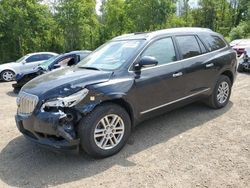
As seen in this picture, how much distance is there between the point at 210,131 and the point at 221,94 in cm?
141

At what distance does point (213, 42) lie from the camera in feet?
19.5

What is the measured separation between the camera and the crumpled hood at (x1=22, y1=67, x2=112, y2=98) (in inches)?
155

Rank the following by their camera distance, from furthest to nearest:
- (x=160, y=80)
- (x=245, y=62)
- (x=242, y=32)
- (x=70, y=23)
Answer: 1. (x=242, y=32)
2. (x=70, y=23)
3. (x=245, y=62)
4. (x=160, y=80)

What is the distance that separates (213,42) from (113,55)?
2330 mm

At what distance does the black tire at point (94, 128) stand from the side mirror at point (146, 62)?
0.72 m

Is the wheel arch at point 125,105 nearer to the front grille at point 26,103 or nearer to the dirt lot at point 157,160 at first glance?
the dirt lot at point 157,160

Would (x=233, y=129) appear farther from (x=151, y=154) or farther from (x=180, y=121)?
(x=151, y=154)

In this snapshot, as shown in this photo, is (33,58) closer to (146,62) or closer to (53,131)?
(146,62)

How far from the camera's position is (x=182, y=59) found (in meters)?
5.10

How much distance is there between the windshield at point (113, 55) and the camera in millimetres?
4555

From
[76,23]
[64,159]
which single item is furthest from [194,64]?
[76,23]

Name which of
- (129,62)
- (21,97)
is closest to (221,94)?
(129,62)

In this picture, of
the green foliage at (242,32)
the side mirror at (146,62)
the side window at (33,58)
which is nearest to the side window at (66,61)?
the side window at (33,58)

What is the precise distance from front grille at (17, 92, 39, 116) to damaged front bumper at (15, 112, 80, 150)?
0.40ft
